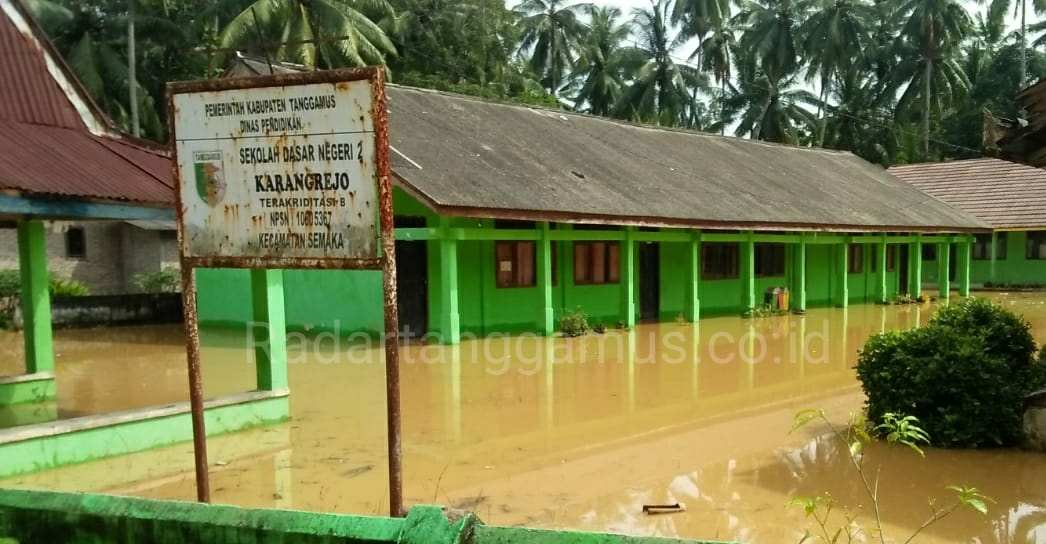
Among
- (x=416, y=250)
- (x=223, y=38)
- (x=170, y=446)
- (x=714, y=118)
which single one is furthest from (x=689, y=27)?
(x=170, y=446)

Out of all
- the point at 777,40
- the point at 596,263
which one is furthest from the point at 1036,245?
the point at 596,263

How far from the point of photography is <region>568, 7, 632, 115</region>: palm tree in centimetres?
4769

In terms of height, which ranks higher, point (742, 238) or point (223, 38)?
point (223, 38)

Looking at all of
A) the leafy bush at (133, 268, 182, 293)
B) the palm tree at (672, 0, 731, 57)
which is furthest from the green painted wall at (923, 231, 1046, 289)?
the leafy bush at (133, 268, 182, 293)

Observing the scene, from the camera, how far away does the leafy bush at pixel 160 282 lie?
973 inches

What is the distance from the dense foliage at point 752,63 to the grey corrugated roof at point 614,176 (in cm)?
1355

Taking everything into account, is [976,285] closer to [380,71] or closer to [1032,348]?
[1032,348]

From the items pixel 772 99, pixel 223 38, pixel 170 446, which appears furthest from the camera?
pixel 772 99

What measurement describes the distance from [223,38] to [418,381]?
67.7 ft

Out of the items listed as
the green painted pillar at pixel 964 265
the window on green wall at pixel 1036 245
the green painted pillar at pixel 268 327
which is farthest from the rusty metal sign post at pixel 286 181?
the window on green wall at pixel 1036 245

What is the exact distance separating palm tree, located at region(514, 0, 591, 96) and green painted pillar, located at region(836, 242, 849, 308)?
2638 centimetres

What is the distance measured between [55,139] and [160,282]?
17.2 meters

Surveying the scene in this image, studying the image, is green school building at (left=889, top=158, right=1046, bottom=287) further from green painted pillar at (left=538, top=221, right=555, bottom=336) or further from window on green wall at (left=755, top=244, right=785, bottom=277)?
green painted pillar at (left=538, top=221, right=555, bottom=336)

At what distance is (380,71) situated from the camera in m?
4.23
